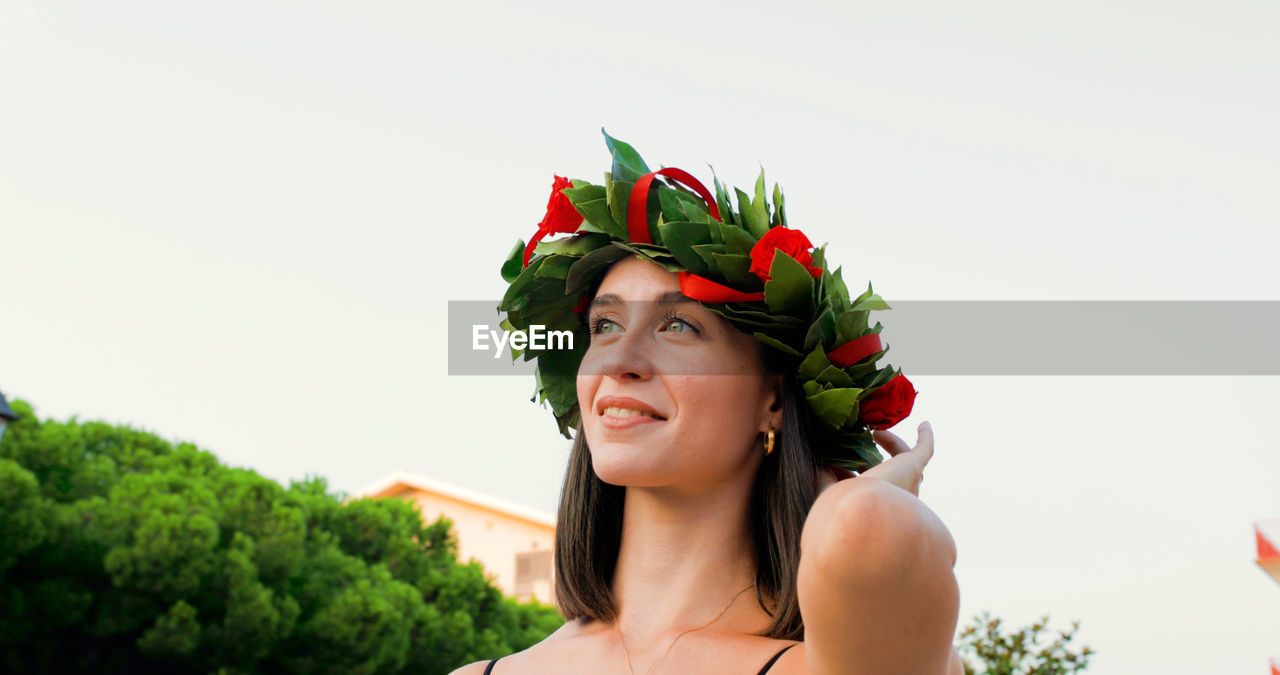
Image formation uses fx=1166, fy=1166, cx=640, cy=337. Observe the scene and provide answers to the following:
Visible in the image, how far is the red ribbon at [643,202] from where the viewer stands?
304 centimetres

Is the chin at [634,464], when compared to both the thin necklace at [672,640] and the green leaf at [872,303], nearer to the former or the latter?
the thin necklace at [672,640]

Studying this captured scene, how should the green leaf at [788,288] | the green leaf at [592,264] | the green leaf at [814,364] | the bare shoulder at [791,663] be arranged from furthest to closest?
the green leaf at [592,264], the green leaf at [814,364], the green leaf at [788,288], the bare shoulder at [791,663]

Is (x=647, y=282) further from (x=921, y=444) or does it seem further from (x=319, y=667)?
(x=319, y=667)

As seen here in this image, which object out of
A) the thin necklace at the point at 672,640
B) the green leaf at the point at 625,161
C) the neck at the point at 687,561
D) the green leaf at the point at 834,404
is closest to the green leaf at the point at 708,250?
the green leaf at the point at 625,161

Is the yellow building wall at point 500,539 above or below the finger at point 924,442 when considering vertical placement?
below

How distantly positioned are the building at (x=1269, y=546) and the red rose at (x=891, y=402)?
2675mm

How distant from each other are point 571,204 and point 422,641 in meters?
14.4

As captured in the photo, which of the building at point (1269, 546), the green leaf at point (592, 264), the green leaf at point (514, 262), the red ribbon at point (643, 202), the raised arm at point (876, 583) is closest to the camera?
the raised arm at point (876, 583)

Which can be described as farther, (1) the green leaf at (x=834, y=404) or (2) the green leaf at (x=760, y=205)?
(2) the green leaf at (x=760, y=205)

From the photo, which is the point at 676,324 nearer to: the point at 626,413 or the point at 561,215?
the point at 626,413

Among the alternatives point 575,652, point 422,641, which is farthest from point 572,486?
point 422,641

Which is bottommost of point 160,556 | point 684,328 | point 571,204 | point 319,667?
point 319,667

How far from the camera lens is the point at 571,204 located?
321 centimetres

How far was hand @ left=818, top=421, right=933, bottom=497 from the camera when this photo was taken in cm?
227
